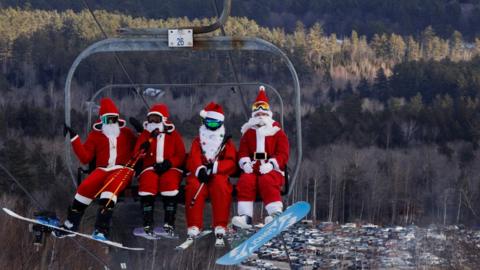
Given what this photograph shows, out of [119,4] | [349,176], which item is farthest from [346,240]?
[119,4]

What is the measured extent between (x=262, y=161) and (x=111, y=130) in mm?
1236

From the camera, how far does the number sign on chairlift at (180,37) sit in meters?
9.14

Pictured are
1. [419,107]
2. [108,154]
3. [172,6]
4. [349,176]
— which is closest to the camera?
[108,154]

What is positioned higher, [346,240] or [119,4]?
[119,4]

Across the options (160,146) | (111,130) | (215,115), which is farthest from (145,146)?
(215,115)

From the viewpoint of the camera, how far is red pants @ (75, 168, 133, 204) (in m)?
9.05

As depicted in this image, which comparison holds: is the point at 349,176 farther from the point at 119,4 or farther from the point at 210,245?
the point at 119,4

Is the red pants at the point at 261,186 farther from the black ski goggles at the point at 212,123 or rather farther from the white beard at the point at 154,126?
the white beard at the point at 154,126

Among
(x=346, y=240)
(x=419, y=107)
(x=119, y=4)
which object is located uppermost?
(x=119, y=4)

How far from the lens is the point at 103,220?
9.03 metres

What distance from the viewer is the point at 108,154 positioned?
930 centimetres

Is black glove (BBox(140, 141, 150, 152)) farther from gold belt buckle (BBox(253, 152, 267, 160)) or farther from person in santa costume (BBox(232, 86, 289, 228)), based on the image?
gold belt buckle (BBox(253, 152, 267, 160))

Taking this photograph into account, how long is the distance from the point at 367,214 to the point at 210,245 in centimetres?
2427

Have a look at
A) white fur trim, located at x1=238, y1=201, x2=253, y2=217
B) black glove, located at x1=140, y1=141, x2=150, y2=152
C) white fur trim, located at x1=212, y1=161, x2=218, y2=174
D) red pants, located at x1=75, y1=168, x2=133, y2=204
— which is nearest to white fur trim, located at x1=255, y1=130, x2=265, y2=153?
white fur trim, located at x1=212, y1=161, x2=218, y2=174
